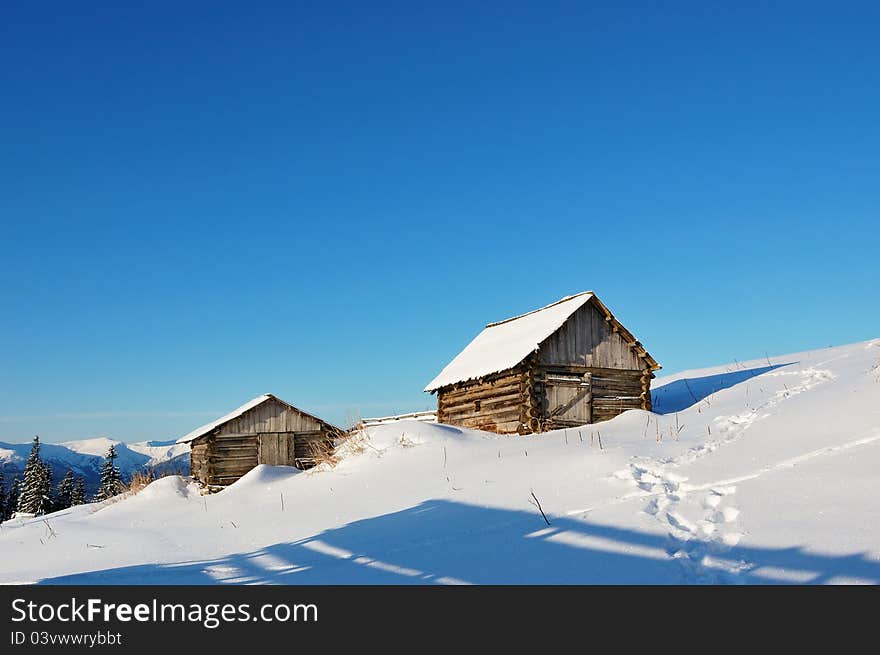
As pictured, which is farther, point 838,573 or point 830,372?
point 830,372

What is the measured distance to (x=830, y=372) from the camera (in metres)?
20.0

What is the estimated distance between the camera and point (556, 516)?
811 centimetres

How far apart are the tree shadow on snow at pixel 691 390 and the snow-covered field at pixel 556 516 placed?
7.71m

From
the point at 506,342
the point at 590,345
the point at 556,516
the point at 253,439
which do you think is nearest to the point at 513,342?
the point at 506,342

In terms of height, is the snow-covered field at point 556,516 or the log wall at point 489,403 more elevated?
the log wall at point 489,403

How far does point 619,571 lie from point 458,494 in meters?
4.75

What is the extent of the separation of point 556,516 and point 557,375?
43.9ft

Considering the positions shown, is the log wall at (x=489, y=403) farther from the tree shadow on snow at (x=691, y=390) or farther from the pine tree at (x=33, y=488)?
the pine tree at (x=33, y=488)

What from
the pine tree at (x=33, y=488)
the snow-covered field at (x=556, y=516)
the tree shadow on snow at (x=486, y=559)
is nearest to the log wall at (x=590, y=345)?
→ the snow-covered field at (x=556, y=516)

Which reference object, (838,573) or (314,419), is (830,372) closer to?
(838,573)

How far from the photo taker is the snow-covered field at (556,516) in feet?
20.3

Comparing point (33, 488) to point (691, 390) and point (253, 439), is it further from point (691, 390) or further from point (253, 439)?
point (691, 390)
